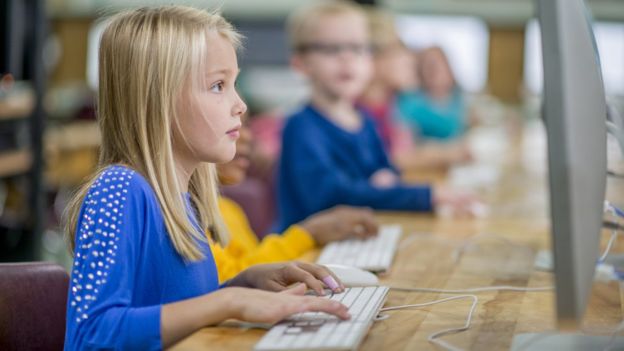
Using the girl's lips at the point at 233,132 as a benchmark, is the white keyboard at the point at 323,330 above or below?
below

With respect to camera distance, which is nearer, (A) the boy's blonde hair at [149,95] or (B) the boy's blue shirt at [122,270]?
(B) the boy's blue shirt at [122,270]

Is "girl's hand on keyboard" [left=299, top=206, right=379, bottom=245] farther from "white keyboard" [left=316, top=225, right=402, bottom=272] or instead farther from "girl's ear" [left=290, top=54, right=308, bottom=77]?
"girl's ear" [left=290, top=54, right=308, bottom=77]

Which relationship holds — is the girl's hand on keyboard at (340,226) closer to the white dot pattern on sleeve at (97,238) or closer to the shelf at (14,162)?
the white dot pattern on sleeve at (97,238)

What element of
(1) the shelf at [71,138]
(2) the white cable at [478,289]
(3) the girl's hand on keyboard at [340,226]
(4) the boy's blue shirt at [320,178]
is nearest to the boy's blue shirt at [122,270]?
(2) the white cable at [478,289]

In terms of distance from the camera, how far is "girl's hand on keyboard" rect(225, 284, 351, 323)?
1295 mm

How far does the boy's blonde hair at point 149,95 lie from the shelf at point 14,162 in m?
3.26

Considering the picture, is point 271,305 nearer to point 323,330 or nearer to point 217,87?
point 323,330

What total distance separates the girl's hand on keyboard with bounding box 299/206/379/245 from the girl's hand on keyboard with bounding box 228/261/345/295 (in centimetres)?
58

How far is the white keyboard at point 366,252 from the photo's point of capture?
1.86 m

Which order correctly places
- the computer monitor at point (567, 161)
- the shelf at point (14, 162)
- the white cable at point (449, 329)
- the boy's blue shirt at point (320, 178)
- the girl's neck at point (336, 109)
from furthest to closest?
the shelf at point (14, 162), the girl's neck at point (336, 109), the boy's blue shirt at point (320, 178), the white cable at point (449, 329), the computer monitor at point (567, 161)

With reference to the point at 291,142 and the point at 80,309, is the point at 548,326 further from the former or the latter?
the point at 291,142

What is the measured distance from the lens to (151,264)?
137 centimetres

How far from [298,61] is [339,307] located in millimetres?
1645

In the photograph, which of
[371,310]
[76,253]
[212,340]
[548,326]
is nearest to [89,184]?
[76,253]
